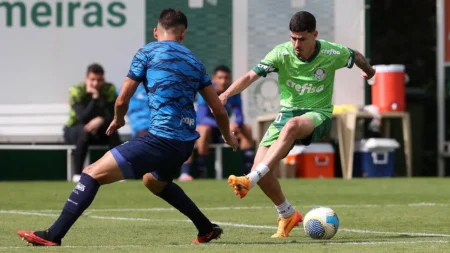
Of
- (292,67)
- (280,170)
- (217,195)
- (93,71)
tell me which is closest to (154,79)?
(292,67)

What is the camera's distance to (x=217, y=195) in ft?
50.2

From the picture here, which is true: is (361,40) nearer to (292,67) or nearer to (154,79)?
(292,67)

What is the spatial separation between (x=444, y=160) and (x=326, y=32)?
3.07 m

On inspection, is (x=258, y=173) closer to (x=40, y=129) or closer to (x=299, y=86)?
(x=299, y=86)

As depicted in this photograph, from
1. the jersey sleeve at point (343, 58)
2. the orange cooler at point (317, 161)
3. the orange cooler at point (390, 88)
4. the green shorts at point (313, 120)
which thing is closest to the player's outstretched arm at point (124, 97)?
the green shorts at point (313, 120)

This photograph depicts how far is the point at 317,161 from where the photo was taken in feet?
64.5

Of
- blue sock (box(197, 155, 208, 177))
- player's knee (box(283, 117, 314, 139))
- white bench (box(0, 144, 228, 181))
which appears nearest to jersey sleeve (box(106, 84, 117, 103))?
white bench (box(0, 144, 228, 181))

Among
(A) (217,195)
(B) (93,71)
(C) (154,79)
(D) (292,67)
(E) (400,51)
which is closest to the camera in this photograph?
(C) (154,79)

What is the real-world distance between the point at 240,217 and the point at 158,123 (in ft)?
11.5

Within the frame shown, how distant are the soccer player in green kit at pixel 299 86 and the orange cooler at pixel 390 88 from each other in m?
9.32

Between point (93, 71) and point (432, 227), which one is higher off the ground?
point (93, 71)

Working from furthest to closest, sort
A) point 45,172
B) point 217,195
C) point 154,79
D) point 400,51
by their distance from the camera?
point 400,51
point 45,172
point 217,195
point 154,79

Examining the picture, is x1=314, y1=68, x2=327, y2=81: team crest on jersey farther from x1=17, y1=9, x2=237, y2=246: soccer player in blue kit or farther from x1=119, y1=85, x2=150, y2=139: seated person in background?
x1=119, y1=85, x2=150, y2=139: seated person in background

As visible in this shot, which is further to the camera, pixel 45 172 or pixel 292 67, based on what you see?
pixel 45 172
